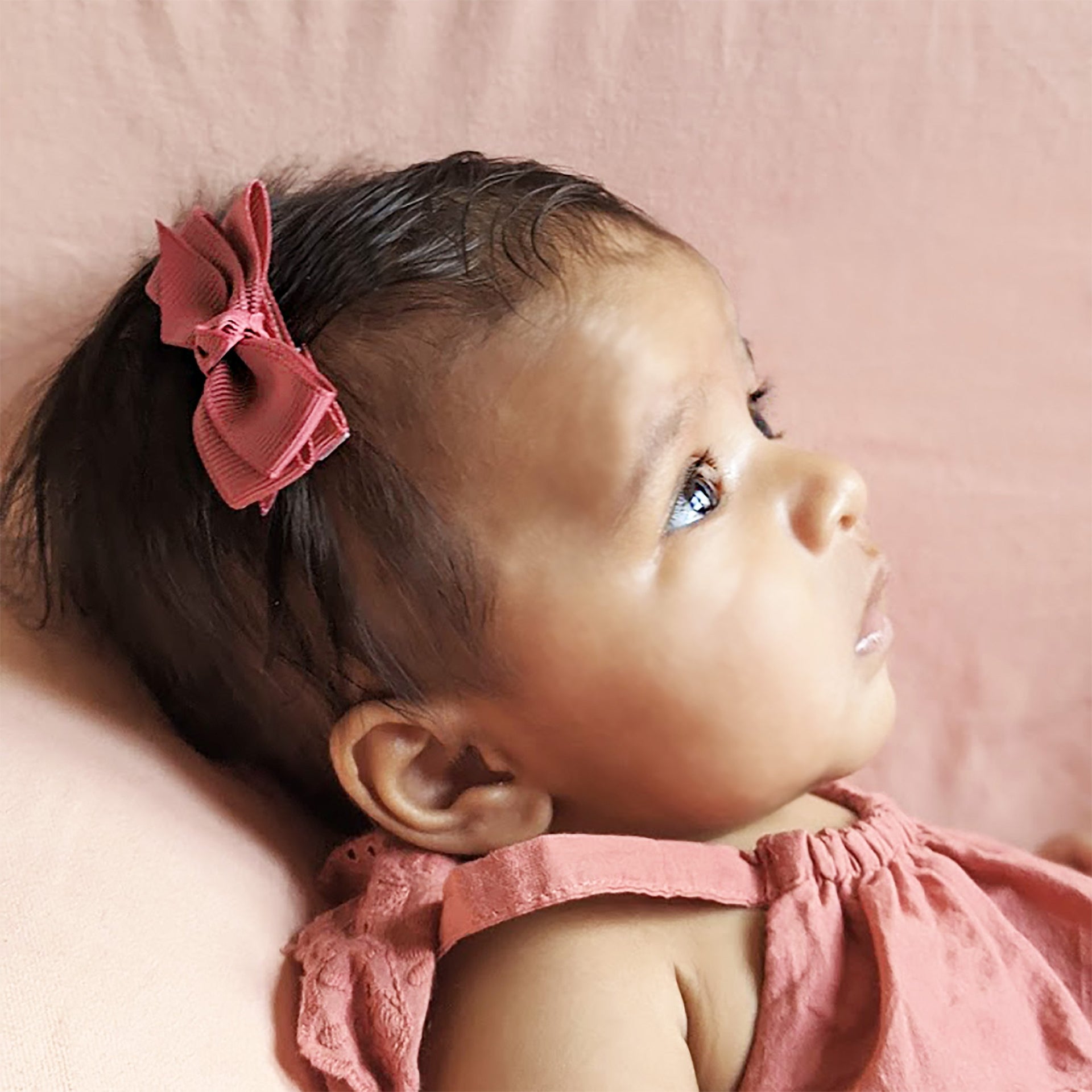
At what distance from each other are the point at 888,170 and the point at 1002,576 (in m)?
0.34

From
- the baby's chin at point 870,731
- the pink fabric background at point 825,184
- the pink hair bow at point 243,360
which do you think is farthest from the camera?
the pink fabric background at point 825,184

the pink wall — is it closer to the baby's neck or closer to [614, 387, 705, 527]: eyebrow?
the baby's neck

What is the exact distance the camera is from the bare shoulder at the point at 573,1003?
73 cm

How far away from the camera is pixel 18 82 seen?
3.43 ft

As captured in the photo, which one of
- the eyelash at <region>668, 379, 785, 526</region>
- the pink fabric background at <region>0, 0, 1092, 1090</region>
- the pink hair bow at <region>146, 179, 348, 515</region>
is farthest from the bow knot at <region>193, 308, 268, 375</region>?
the pink fabric background at <region>0, 0, 1092, 1090</region>

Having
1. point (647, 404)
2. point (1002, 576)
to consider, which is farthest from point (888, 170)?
point (647, 404)

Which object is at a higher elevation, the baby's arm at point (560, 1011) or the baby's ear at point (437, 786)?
the baby's ear at point (437, 786)

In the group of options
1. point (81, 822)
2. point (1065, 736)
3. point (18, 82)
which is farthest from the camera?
point (1065, 736)

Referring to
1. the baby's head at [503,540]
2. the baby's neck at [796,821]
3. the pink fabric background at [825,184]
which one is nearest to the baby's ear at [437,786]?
the baby's head at [503,540]

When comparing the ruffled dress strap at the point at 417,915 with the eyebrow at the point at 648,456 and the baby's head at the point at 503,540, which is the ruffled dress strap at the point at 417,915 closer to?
the baby's head at the point at 503,540

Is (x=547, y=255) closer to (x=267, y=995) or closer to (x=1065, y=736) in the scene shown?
(x=267, y=995)

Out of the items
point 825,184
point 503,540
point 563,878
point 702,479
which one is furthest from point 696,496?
point 825,184

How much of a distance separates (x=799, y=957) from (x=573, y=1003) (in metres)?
0.14

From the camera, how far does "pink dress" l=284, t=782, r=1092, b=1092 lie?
0.76m
